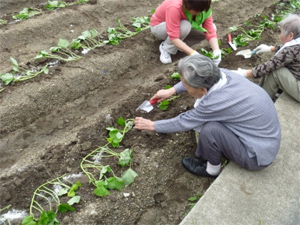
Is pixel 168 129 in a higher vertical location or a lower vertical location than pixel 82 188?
higher

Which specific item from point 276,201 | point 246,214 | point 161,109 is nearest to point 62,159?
point 161,109

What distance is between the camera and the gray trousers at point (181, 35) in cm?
375

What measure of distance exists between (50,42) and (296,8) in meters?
4.79

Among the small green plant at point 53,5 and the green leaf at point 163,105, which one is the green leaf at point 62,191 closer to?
the green leaf at point 163,105

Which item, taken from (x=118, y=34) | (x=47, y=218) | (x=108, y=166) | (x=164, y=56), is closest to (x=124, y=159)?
(x=108, y=166)

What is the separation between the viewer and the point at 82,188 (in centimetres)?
232

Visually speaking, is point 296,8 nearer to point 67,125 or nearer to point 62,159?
point 67,125

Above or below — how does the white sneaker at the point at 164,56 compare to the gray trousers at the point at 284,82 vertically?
below

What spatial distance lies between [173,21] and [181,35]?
1.42 feet

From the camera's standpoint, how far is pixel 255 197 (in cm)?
210

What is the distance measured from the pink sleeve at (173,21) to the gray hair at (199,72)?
5.47 feet

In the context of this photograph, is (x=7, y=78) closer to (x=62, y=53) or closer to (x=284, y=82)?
(x=62, y=53)

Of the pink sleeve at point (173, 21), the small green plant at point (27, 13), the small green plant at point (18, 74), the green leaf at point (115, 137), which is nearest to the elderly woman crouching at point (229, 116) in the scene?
the green leaf at point (115, 137)

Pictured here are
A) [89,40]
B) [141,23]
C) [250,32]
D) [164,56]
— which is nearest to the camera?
[164,56]
